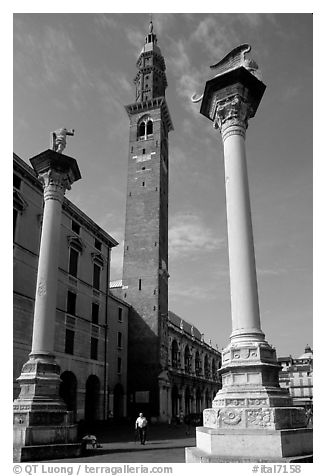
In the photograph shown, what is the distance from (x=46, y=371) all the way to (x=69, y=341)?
17682 millimetres

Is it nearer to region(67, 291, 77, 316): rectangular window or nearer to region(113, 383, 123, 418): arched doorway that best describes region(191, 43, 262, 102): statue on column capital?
region(67, 291, 77, 316): rectangular window

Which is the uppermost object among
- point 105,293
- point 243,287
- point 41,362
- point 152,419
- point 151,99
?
point 151,99

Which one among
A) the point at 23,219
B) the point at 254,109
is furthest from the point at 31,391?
the point at 23,219

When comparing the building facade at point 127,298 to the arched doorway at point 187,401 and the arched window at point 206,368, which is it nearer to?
the arched doorway at point 187,401

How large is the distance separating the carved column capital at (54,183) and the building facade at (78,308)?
35.8 ft

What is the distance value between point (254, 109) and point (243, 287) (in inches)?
209

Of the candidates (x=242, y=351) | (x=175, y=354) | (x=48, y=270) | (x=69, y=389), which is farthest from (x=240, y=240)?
(x=175, y=354)

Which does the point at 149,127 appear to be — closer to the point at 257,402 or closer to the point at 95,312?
the point at 95,312

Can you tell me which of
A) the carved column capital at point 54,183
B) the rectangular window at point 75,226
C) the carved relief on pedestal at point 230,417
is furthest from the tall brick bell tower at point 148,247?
the carved relief on pedestal at point 230,417

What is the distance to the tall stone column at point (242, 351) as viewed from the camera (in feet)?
27.1

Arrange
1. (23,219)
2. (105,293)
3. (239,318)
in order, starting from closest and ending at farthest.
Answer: (239,318) → (23,219) → (105,293)

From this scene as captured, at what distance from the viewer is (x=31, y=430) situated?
12.1 metres

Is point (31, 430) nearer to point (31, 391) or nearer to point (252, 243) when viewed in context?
point (31, 391)

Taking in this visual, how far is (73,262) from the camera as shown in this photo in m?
32.6
